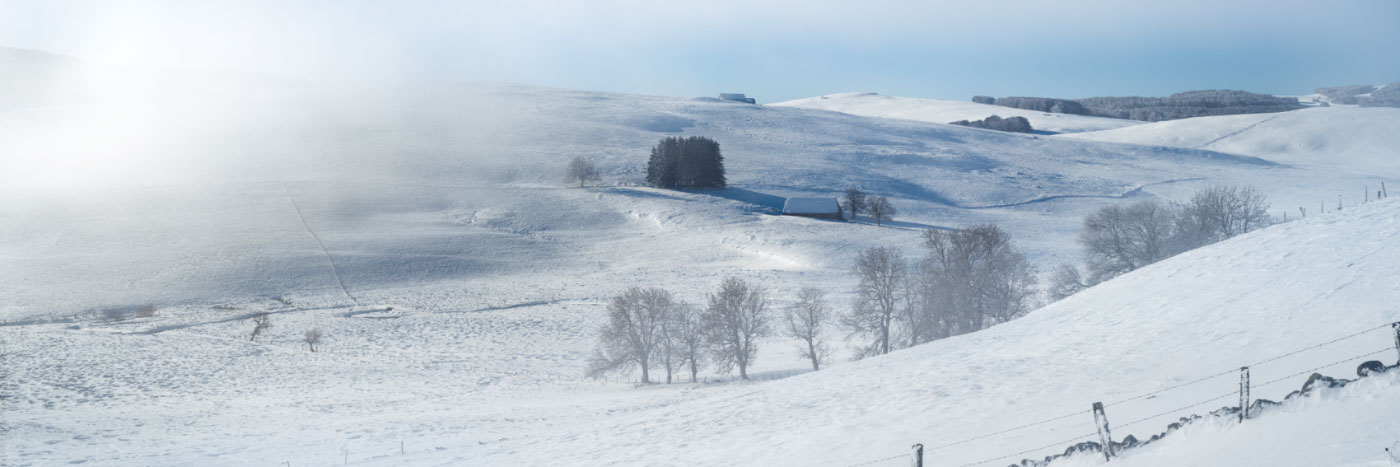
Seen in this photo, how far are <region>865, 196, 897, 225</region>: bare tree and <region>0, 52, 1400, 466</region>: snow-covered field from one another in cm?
322

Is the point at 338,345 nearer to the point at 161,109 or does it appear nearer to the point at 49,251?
the point at 49,251

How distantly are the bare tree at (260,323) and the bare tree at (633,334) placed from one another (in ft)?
48.8

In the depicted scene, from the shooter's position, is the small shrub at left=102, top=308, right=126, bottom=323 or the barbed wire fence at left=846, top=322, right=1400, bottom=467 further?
the small shrub at left=102, top=308, right=126, bottom=323

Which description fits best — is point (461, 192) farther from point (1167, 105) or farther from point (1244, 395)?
point (1167, 105)

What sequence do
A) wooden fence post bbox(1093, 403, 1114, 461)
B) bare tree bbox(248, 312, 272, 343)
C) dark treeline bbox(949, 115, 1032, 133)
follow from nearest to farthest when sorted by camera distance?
wooden fence post bbox(1093, 403, 1114, 461) < bare tree bbox(248, 312, 272, 343) < dark treeline bbox(949, 115, 1032, 133)

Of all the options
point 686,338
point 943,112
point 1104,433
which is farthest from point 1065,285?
point 943,112

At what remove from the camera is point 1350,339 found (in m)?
11.8

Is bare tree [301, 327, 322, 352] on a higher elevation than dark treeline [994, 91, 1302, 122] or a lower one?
lower

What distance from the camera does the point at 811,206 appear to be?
216 ft

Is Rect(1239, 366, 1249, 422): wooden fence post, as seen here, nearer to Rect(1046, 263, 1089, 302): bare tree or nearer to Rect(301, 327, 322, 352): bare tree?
Rect(1046, 263, 1089, 302): bare tree

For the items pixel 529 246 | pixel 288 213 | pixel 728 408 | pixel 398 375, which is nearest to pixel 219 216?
pixel 288 213

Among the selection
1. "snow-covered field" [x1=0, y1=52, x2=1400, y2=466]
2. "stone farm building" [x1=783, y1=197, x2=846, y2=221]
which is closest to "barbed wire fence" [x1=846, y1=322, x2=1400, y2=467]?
"snow-covered field" [x1=0, y1=52, x2=1400, y2=466]

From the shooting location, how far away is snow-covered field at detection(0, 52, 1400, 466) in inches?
548

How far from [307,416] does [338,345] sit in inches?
487
